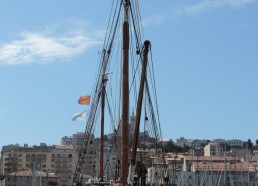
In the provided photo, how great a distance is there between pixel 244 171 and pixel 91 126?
8562 cm

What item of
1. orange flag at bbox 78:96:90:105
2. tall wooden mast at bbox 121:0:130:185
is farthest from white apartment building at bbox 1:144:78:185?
tall wooden mast at bbox 121:0:130:185

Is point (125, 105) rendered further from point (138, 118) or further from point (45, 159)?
point (45, 159)

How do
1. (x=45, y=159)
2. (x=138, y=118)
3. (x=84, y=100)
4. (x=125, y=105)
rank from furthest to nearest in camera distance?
(x=45, y=159)
(x=84, y=100)
(x=138, y=118)
(x=125, y=105)

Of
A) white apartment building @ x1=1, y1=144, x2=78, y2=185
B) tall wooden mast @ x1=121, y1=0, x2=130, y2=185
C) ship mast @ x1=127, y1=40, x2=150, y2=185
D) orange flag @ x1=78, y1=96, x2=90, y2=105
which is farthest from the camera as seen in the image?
white apartment building @ x1=1, y1=144, x2=78, y2=185

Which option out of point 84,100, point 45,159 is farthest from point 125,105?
point 45,159

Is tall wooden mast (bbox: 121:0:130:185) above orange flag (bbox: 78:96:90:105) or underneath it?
underneath

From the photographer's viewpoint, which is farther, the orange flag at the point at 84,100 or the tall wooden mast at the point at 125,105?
the orange flag at the point at 84,100

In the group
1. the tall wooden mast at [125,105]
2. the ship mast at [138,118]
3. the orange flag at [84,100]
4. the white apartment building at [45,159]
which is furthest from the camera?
the white apartment building at [45,159]

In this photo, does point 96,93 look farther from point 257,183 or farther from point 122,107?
point 257,183

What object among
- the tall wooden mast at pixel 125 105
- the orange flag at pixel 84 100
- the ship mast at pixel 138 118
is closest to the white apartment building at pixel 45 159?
the orange flag at pixel 84 100

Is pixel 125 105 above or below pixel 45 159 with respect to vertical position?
above

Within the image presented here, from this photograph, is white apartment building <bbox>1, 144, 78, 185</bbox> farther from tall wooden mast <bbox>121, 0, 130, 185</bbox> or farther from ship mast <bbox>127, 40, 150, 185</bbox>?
tall wooden mast <bbox>121, 0, 130, 185</bbox>

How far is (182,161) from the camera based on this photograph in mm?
145750

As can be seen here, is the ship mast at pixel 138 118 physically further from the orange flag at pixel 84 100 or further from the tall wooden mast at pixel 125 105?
the orange flag at pixel 84 100
